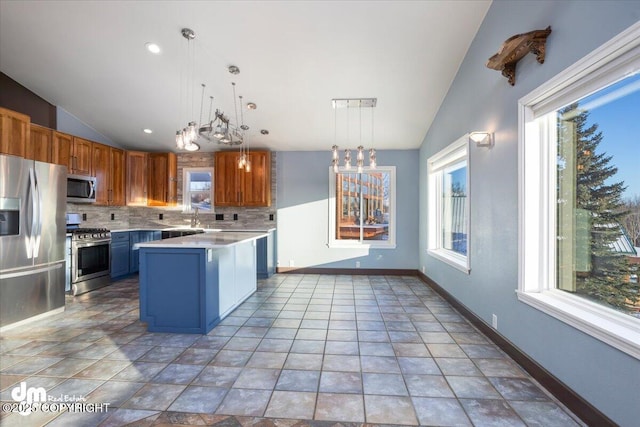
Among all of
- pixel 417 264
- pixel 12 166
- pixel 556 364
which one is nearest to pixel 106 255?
pixel 12 166

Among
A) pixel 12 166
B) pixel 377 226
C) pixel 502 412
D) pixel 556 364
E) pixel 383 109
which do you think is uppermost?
pixel 383 109

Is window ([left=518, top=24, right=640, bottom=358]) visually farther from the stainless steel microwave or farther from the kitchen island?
the stainless steel microwave

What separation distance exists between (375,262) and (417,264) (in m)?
0.81

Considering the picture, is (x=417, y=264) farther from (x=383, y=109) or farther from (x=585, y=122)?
(x=585, y=122)

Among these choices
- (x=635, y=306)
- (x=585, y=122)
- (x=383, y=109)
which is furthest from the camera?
(x=383, y=109)

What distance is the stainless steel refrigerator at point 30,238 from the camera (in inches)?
117

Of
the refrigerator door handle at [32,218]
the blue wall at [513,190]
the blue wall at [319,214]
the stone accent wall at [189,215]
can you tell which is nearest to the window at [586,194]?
the blue wall at [513,190]

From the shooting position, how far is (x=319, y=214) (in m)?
5.70

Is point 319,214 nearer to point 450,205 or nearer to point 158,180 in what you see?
point 450,205

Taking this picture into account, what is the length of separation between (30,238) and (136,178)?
8.66 ft

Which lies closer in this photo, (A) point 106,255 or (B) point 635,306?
(B) point 635,306

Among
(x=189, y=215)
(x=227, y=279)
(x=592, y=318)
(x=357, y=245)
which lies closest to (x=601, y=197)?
(x=592, y=318)

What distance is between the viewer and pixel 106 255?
473 cm

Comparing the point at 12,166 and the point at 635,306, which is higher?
the point at 12,166
